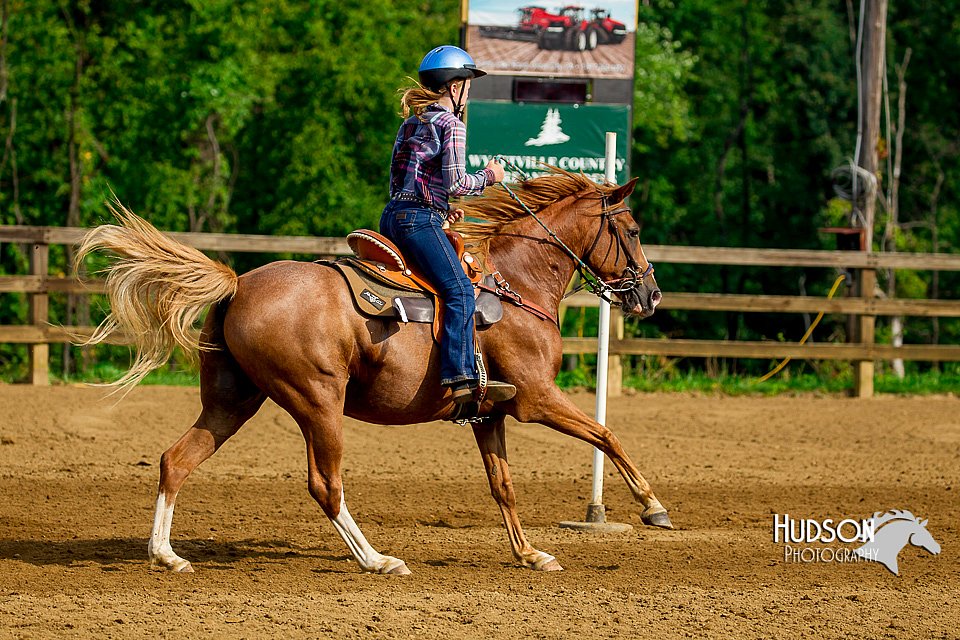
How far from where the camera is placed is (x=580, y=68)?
14328 mm

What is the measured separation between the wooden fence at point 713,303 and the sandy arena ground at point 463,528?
922 mm

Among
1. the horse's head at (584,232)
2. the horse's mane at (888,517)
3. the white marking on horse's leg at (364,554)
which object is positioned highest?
the horse's head at (584,232)

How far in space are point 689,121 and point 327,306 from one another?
26.3 meters

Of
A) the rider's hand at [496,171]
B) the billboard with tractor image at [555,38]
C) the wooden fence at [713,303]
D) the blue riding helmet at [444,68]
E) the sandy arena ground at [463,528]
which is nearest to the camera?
the sandy arena ground at [463,528]

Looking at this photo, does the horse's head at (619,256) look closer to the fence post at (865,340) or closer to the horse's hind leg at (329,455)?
the horse's hind leg at (329,455)

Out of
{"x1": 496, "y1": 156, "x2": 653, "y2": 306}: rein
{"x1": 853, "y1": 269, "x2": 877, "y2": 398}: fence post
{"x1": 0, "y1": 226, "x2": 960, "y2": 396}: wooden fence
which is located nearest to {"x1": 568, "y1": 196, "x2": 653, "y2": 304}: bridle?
{"x1": 496, "y1": 156, "x2": 653, "y2": 306}: rein

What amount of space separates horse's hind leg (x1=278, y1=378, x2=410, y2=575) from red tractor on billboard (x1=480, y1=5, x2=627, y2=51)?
9.03 meters

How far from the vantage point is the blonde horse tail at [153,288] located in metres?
6.25

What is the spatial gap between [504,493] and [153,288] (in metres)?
2.27

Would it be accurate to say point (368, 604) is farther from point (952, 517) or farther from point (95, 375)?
point (95, 375)

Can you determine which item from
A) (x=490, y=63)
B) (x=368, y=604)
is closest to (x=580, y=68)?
(x=490, y=63)

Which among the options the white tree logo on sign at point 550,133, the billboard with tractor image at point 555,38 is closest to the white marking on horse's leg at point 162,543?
the white tree logo on sign at point 550,133

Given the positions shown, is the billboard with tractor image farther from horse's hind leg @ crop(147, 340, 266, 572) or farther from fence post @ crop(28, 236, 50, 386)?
horse's hind leg @ crop(147, 340, 266, 572)

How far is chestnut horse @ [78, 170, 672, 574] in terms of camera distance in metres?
6.14
